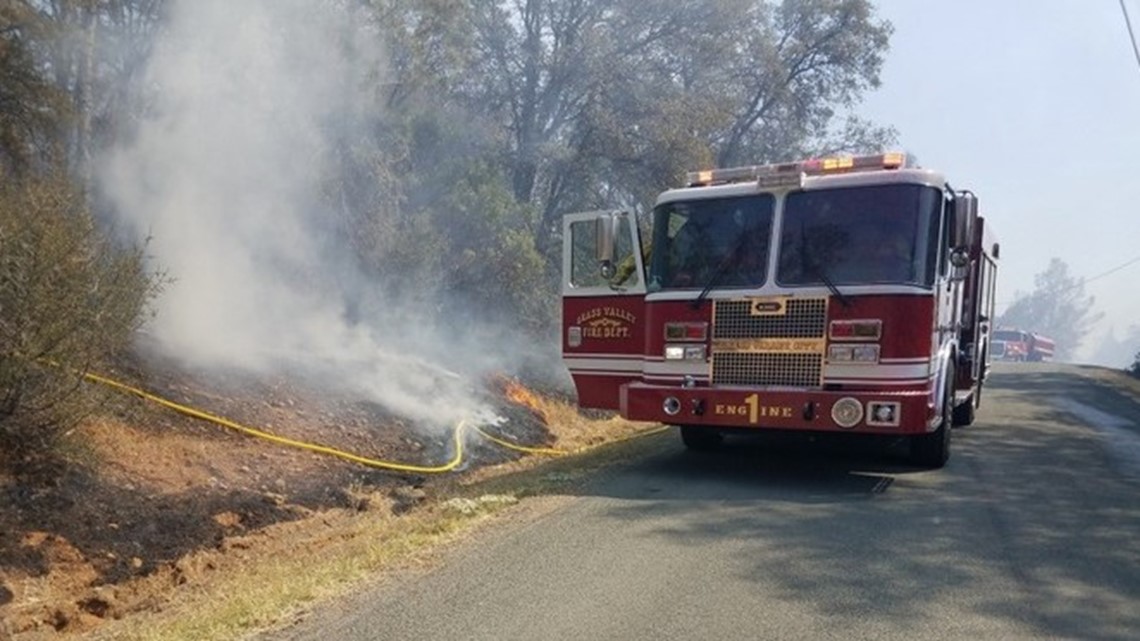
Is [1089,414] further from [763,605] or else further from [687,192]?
[763,605]

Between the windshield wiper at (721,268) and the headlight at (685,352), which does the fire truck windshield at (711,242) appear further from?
the headlight at (685,352)

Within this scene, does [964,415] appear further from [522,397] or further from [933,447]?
[522,397]

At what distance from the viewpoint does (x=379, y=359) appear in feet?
41.0

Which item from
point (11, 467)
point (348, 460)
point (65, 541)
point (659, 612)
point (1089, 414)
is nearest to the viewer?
point (659, 612)

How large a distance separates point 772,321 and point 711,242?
35.7 inches

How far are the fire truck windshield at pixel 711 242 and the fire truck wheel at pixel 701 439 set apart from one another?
178cm

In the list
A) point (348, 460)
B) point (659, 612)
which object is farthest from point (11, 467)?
point (659, 612)

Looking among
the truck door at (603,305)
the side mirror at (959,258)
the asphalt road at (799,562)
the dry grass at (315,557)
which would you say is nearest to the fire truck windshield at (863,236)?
the side mirror at (959,258)

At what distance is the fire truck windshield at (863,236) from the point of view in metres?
6.82

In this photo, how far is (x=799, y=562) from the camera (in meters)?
4.96

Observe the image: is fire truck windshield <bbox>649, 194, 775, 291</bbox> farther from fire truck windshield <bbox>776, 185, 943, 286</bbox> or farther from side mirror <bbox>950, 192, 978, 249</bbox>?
side mirror <bbox>950, 192, 978, 249</bbox>

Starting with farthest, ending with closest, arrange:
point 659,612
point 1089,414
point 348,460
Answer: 1. point 1089,414
2. point 348,460
3. point 659,612

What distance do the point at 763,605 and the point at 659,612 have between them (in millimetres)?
504

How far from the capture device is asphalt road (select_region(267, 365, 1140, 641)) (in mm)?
4109
